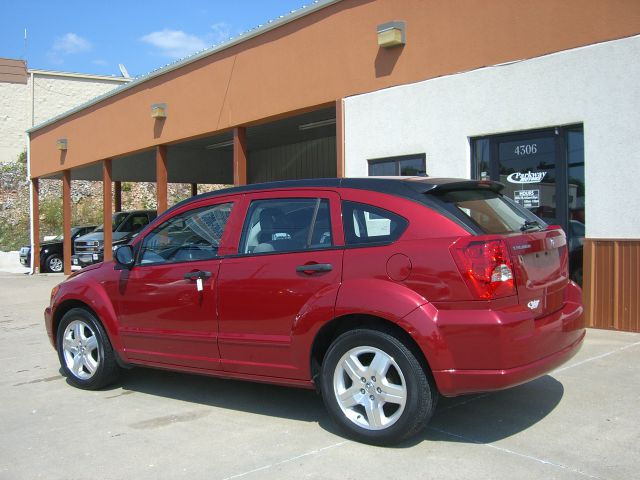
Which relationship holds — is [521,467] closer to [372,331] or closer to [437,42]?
[372,331]

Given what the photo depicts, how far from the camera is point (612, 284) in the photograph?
746 centimetres

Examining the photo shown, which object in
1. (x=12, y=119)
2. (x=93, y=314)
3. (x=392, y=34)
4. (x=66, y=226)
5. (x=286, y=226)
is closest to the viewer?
(x=286, y=226)

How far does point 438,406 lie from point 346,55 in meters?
6.78

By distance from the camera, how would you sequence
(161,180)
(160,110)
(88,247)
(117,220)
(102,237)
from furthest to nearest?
1. (117,220)
2. (102,237)
3. (88,247)
4. (161,180)
5. (160,110)

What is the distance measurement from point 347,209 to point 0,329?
7.75 metres

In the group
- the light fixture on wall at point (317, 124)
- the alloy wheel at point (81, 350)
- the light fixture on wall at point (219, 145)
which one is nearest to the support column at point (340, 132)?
the light fixture on wall at point (317, 124)

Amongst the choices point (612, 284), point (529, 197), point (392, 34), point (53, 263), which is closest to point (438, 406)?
point (612, 284)

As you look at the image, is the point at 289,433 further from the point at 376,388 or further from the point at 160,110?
the point at 160,110

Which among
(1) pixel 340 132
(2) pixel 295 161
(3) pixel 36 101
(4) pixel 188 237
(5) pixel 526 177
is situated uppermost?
(3) pixel 36 101

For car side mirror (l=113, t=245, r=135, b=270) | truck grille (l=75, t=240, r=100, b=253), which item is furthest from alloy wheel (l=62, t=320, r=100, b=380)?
truck grille (l=75, t=240, r=100, b=253)

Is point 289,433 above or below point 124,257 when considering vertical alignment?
below

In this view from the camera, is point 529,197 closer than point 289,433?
No

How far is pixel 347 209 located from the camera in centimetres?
445

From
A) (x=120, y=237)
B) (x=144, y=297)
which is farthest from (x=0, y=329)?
(x=120, y=237)
